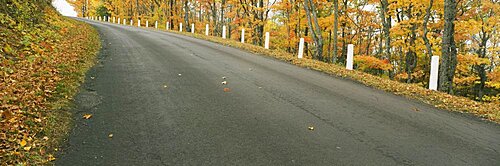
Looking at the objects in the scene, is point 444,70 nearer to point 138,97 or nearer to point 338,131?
point 338,131

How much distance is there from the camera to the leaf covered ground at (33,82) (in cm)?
393

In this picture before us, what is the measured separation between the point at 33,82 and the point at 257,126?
4296mm

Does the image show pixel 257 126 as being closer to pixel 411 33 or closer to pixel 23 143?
pixel 23 143

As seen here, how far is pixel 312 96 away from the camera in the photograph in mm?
6801

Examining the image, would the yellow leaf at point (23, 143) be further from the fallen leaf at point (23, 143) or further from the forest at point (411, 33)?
the forest at point (411, 33)

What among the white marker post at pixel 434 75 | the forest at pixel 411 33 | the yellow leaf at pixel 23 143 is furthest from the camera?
the forest at pixel 411 33

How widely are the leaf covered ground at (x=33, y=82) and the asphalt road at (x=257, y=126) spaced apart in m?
0.27

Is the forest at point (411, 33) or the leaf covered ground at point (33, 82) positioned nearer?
the leaf covered ground at point (33, 82)

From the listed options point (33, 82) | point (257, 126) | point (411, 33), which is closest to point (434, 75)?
point (257, 126)

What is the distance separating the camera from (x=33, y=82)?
20.6ft

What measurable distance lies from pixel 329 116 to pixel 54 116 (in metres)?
4.06

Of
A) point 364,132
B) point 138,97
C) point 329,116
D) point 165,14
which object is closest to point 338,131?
point 364,132

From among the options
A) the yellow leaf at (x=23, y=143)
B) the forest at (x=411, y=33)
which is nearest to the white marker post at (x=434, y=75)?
the forest at (x=411, y=33)

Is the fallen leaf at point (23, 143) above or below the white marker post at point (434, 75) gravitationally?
below
